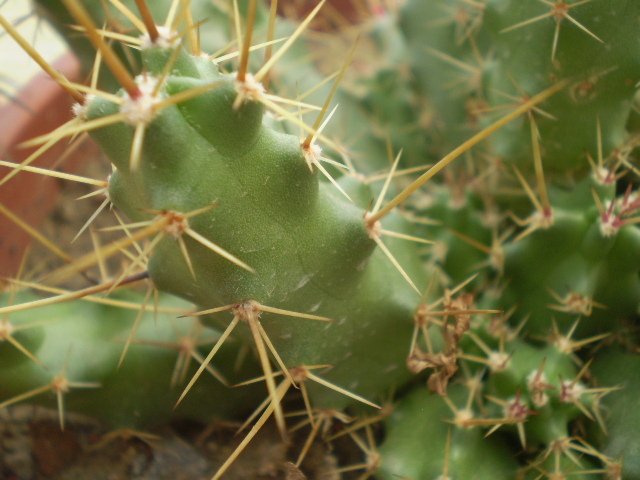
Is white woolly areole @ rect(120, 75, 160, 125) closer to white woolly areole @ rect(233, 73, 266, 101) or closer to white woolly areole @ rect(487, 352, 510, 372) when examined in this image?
white woolly areole @ rect(233, 73, 266, 101)

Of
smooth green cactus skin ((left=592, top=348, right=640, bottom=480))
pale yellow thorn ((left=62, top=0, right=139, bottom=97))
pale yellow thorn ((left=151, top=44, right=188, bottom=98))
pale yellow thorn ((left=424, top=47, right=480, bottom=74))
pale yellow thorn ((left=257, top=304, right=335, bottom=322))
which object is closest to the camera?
pale yellow thorn ((left=62, top=0, right=139, bottom=97))

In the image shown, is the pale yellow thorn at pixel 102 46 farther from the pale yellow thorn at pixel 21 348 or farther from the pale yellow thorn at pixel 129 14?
the pale yellow thorn at pixel 21 348

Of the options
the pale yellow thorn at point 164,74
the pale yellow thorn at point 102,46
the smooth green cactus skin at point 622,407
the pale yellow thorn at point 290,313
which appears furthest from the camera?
the smooth green cactus skin at point 622,407

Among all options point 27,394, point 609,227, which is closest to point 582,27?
point 609,227

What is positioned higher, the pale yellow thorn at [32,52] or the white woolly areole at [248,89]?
the pale yellow thorn at [32,52]

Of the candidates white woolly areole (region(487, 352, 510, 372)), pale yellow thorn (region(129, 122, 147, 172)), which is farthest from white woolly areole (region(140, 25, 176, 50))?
white woolly areole (region(487, 352, 510, 372))

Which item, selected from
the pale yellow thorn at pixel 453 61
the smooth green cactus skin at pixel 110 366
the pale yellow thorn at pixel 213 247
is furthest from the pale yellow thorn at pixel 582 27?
the smooth green cactus skin at pixel 110 366

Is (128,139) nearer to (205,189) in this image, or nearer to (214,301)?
(205,189)
